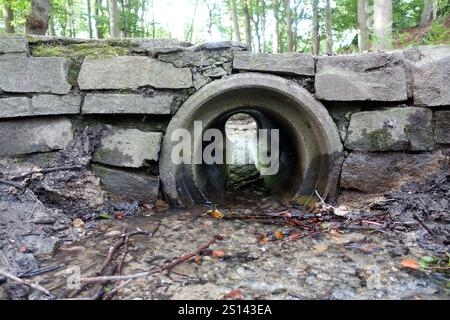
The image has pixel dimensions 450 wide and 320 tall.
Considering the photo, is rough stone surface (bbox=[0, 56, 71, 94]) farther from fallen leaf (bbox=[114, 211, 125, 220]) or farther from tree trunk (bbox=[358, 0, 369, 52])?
tree trunk (bbox=[358, 0, 369, 52])

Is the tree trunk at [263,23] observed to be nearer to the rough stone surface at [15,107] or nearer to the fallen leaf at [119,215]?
the rough stone surface at [15,107]

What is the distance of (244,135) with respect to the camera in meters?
9.47

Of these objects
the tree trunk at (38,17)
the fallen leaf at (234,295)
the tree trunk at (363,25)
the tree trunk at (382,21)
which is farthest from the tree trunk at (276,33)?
the fallen leaf at (234,295)

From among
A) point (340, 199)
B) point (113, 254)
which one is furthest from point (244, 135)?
point (113, 254)

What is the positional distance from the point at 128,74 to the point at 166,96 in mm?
401

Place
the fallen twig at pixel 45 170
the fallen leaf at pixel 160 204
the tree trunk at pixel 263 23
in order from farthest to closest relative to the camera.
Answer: the tree trunk at pixel 263 23
the fallen leaf at pixel 160 204
the fallen twig at pixel 45 170

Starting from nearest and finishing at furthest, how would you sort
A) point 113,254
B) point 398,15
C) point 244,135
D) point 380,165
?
1. point 113,254
2. point 380,165
3. point 244,135
4. point 398,15

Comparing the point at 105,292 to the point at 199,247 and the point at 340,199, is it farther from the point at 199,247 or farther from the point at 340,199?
the point at 340,199

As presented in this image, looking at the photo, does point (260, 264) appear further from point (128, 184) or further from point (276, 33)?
point (276, 33)

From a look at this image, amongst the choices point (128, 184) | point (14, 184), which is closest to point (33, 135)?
point (14, 184)

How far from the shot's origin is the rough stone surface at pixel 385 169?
3.60 metres

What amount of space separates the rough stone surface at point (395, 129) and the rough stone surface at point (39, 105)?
107 inches

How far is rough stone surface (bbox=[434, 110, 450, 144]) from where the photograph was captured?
3.54m

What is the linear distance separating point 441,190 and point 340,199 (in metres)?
0.90
